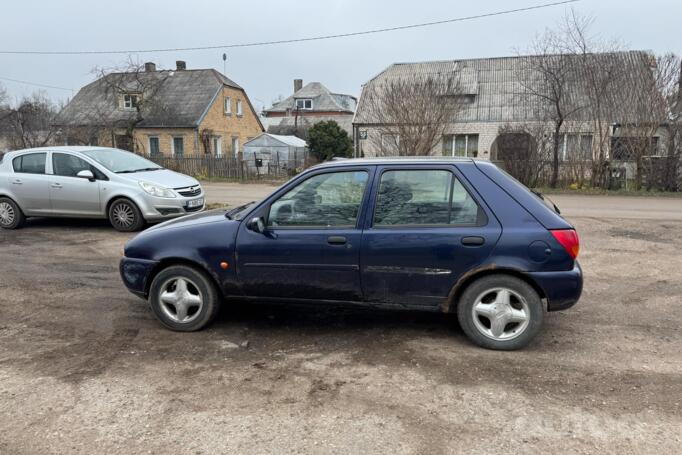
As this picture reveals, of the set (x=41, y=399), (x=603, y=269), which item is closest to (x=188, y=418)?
(x=41, y=399)

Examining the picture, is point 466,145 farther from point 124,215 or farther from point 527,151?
point 124,215

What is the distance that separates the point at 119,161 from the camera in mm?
10547

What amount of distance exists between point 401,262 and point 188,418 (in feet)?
6.55

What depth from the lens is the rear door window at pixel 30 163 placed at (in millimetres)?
10297

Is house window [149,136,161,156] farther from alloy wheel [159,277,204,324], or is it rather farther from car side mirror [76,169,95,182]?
alloy wheel [159,277,204,324]

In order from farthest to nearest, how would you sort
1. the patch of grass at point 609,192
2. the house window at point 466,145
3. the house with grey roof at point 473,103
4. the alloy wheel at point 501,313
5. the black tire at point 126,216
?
the house window at point 466,145
the house with grey roof at point 473,103
the patch of grass at point 609,192
the black tire at point 126,216
the alloy wheel at point 501,313

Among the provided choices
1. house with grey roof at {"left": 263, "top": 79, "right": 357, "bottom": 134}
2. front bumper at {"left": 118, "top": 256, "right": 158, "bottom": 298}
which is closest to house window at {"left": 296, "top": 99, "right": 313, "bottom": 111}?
house with grey roof at {"left": 263, "top": 79, "right": 357, "bottom": 134}

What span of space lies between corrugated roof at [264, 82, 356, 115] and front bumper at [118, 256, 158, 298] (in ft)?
181

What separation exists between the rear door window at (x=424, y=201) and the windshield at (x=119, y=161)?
7.32m

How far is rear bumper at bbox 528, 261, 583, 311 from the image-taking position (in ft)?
13.8

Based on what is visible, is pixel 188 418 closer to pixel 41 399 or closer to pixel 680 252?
pixel 41 399

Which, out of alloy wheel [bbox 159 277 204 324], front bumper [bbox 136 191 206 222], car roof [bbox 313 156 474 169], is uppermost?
car roof [bbox 313 156 474 169]

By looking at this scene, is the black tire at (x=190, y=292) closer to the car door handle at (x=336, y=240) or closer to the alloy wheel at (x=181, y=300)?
the alloy wheel at (x=181, y=300)

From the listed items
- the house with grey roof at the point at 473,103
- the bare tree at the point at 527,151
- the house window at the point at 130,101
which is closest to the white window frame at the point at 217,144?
the house window at the point at 130,101
